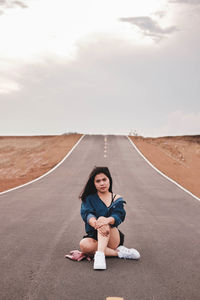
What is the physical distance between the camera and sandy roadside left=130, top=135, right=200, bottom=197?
24.9 m

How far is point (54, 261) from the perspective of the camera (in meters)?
5.27

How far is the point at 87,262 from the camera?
17.5 feet

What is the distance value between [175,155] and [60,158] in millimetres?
17471

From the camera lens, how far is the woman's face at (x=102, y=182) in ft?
17.6

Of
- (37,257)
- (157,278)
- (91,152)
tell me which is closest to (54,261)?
(37,257)

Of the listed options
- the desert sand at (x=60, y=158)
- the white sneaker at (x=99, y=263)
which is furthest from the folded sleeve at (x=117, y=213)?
the desert sand at (x=60, y=158)

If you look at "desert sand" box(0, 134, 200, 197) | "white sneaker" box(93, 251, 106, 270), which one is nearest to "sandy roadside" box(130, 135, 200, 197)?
"desert sand" box(0, 134, 200, 197)

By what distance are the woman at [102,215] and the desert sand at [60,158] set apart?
11.3m

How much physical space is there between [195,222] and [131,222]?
1884 mm

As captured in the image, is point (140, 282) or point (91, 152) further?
point (91, 152)

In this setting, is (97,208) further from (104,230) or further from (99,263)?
(99,263)

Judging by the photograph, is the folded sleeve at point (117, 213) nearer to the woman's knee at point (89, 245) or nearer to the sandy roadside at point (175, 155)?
the woman's knee at point (89, 245)

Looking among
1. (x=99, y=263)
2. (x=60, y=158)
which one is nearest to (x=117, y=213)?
(x=99, y=263)

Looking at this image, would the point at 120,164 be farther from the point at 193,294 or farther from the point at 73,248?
the point at 193,294
